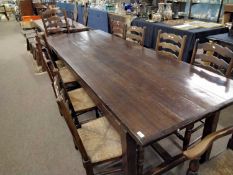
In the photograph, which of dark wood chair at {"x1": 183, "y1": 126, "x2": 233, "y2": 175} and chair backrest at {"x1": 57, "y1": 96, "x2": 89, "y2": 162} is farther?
chair backrest at {"x1": 57, "y1": 96, "x2": 89, "y2": 162}

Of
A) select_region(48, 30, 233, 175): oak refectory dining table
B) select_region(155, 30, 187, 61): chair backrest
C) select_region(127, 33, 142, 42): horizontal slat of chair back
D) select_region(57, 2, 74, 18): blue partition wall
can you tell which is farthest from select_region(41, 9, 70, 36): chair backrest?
select_region(57, 2, 74, 18): blue partition wall

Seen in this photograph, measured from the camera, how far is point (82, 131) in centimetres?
143

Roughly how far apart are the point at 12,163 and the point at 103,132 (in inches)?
40.4

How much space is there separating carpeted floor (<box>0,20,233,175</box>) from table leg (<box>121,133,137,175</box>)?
0.48 metres

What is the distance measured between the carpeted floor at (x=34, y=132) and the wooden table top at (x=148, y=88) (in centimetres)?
42

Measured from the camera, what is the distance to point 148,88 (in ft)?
4.33

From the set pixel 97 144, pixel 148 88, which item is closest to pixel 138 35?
pixel 148 88

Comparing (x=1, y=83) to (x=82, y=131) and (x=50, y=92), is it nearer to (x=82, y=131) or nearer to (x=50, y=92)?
(x=50, y=92)

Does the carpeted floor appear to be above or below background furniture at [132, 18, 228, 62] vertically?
below

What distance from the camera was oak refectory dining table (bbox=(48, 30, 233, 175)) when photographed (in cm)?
101

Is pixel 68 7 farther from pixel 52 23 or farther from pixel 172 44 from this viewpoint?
pixel 172 44

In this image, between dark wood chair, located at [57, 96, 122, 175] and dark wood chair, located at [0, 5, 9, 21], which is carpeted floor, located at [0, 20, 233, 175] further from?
dark wood chair, located at [0, 5, 9, 21]

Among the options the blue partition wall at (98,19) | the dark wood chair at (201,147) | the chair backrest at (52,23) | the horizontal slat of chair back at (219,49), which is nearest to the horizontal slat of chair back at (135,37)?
the horizontal slat of chair back at (219,49)

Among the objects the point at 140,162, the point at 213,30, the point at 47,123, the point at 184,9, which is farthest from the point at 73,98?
the point at 184,9
